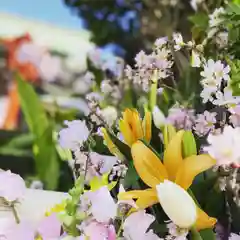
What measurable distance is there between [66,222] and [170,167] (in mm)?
56

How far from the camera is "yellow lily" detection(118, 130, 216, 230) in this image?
28 cm

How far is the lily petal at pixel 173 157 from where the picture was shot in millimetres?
282

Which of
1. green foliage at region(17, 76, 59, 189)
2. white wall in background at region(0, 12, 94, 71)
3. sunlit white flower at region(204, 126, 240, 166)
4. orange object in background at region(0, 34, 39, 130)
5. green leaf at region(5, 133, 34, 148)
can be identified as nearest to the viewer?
sunlit white flower at region(204, 126, 240, 166)

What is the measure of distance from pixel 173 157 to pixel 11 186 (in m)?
0.09

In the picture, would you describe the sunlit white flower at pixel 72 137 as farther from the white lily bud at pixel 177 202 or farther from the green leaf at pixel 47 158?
the green leaf at pixel 47 158

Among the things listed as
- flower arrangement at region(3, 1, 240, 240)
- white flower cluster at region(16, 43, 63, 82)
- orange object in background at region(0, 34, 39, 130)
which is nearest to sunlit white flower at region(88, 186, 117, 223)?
flower arrangement at region(3, 1, 240, 240)

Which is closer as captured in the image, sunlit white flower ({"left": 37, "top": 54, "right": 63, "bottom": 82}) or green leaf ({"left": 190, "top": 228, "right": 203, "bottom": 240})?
green leaf ({"left": 190, "top": 228, "right": 203, "bottom": 240})

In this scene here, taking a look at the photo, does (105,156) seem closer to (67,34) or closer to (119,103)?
(119,103)

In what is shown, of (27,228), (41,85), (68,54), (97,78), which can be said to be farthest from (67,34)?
(27,228)

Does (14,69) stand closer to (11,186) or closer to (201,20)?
(201,20)

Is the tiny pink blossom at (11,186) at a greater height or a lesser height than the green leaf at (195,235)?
greater

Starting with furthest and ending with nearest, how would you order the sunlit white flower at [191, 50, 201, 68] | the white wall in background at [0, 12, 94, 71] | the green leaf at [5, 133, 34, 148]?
1. the white wall in background at [0, 12, 94, 71]
2. the green leaf at [5, 133, 34, 148]
3. the sunlit white flower at [191, 50, 201, 68]

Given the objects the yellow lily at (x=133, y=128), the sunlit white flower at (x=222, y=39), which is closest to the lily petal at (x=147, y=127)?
the yellow lily at (x=133, y=128)

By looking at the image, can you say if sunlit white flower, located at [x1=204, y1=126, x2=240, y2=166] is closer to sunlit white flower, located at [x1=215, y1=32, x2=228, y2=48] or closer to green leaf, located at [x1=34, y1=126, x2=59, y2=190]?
sunlit white flower, located at [x1=215, y1=32, x2=228, y2=48]
